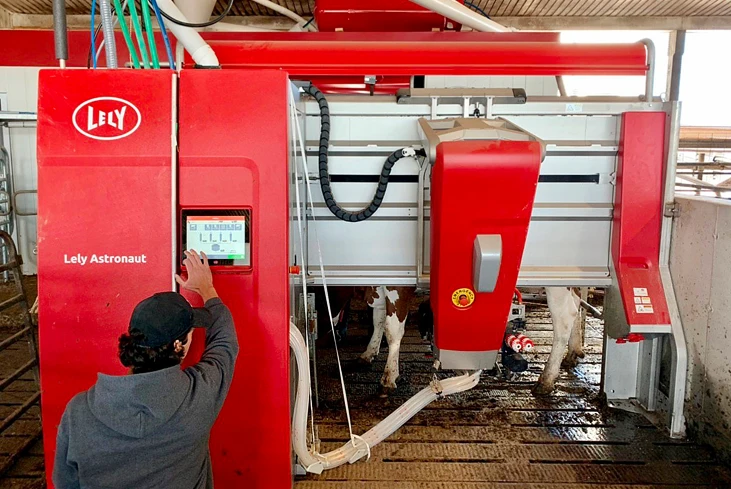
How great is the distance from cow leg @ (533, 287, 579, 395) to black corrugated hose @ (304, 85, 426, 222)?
1.34 m

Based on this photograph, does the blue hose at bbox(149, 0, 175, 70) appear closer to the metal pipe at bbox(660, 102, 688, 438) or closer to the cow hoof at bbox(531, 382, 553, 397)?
the metal pipe at bbox(660, 102, 688, 438)

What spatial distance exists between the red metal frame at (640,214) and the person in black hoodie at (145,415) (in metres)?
2.08

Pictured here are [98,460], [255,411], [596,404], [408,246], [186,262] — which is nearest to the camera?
[98,460]

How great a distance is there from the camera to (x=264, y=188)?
5.71 ft

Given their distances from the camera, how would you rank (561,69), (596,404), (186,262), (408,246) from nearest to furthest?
1. (186,262)
2. (561,69)
3. (408,246)
4. (596,404)

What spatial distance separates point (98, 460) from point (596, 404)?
2.69 metres

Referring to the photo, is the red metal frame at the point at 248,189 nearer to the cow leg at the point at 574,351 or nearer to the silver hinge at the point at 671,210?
the silver hinge at the point at 671,210

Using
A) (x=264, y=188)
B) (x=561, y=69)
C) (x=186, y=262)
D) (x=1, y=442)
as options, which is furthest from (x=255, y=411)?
(x=561, y=69)

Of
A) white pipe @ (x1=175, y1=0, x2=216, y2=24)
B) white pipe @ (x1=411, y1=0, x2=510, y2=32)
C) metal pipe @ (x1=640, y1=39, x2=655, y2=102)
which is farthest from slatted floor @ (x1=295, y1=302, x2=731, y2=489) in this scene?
white pipe @ (x1=175, y1=0, x2=216, y2=24)

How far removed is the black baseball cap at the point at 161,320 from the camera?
1.21 metres

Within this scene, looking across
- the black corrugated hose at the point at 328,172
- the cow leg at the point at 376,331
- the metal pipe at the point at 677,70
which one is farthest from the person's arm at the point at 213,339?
the metal pipe at the point at 677,70

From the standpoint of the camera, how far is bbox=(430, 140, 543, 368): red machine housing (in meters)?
1.92

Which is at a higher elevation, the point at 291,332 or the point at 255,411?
the point at 291,332

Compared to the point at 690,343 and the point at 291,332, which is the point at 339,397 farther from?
the point at 690,343
